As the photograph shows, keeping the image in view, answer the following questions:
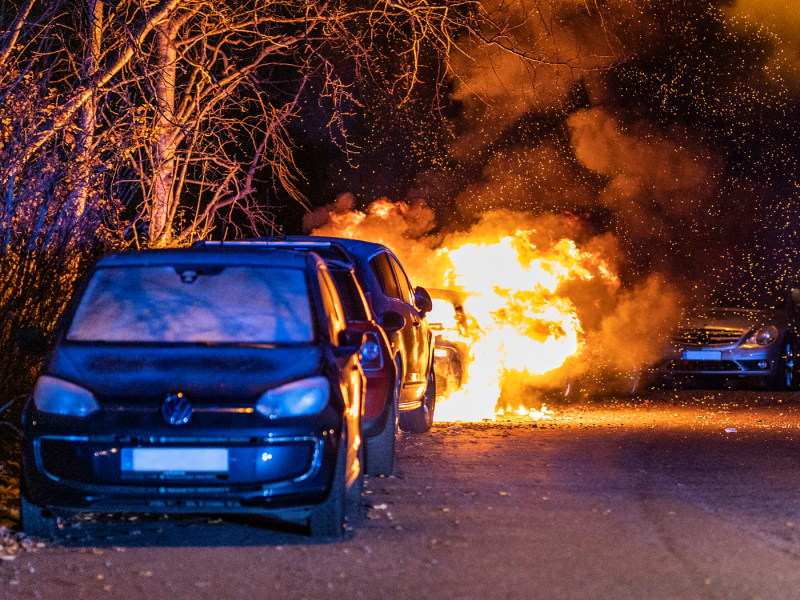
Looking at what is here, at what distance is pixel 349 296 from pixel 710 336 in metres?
9.67

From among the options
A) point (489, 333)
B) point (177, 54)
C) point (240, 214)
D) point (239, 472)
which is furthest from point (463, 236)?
point (240, 214)

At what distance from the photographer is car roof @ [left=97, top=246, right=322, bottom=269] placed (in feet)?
21.0

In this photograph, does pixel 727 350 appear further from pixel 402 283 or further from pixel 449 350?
pixel 402 283

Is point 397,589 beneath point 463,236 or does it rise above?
beneath

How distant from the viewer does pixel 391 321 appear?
826 cm

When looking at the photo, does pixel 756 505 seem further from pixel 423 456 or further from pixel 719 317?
pixel 719 317

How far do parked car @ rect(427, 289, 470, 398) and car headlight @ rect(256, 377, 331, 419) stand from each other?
6970 mm

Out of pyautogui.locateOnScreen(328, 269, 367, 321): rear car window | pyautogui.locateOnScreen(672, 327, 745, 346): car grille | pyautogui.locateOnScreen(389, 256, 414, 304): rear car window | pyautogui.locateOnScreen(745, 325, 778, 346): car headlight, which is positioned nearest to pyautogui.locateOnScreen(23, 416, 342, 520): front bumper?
pyautogui.locateOnScreen(328, 269, 367, 321): rear car window

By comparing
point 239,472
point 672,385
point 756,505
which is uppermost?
point 239,472

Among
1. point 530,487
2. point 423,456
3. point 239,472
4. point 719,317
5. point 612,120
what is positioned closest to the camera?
point 239,472

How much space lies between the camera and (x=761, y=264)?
73.9ft

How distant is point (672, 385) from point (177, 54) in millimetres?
9008

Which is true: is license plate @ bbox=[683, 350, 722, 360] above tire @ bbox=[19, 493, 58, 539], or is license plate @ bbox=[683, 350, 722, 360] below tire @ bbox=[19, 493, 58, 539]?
below

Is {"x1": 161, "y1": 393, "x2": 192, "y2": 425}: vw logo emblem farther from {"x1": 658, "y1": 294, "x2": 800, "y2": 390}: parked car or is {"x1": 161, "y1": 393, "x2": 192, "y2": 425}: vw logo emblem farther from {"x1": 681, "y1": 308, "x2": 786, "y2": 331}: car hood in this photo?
{"x1": 681, "y1": 308, "x2": 786, "y2": 331}: car hood
